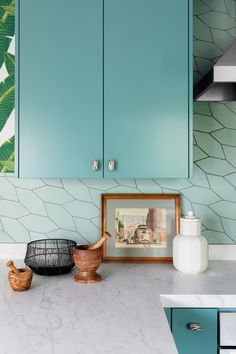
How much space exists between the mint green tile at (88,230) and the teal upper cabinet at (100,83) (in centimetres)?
51

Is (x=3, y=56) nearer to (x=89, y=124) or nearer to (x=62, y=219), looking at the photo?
(x=89, y=124)

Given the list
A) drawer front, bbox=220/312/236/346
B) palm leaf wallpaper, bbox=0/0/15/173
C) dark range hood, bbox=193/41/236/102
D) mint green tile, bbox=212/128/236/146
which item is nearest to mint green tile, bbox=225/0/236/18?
dark range hood, bbox=193/41/236/102

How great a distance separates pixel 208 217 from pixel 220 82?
0.87 metres

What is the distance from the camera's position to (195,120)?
7.39 feet

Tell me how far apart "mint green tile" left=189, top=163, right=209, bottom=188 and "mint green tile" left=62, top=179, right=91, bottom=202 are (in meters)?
0.65

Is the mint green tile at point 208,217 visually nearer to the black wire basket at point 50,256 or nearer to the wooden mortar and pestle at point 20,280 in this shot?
the black wire basket at point 50,256

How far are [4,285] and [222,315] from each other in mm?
1034

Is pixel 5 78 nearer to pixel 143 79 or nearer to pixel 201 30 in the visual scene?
pixel 143 79

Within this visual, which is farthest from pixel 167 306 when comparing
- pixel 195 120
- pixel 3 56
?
pixel 3 56

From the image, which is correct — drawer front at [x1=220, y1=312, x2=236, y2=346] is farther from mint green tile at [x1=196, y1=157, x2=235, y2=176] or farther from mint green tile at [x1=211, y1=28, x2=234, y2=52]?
mint green tile at [x1=211, y1=28, x2=234, y2=52]

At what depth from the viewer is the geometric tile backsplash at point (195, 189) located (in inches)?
88.6

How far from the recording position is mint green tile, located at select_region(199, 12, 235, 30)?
225cm

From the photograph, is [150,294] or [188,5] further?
[188,5]

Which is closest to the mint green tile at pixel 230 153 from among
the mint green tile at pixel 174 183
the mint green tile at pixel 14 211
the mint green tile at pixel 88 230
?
the mint green tile at pixel 174 183
